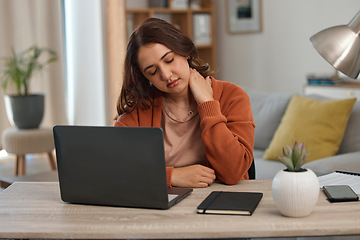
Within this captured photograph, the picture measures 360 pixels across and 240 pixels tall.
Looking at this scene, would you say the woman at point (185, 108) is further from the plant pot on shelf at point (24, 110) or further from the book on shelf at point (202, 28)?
the book on shelf at point (202, 28)

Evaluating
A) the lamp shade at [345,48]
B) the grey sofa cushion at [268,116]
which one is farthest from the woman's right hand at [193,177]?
the grey sofa cushion at [268,116]

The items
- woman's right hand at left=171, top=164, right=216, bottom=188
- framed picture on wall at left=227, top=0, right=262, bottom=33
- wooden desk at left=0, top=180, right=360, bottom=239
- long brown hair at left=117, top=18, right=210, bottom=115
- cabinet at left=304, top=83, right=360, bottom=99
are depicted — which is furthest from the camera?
framed picture on wall at left=227, top=0, right=262, bottom=33

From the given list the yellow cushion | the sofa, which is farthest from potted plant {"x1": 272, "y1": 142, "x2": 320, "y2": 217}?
the yellow cushion

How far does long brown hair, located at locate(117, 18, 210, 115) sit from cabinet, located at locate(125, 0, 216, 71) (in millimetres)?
3545

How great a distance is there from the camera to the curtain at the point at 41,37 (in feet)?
17.9

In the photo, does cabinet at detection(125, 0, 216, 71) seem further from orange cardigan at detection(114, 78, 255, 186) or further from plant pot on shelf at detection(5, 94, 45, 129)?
orange cardigan at detection(114, 78, 255, 186)

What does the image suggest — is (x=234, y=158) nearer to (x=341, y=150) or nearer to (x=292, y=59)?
(x=341, y=150)

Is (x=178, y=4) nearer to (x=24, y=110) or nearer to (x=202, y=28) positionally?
(x=202, y=28)

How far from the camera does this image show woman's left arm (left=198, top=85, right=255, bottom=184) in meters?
1.69

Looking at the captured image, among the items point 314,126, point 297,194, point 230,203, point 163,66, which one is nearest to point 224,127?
point 163,66

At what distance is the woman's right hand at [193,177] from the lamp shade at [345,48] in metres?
0.51

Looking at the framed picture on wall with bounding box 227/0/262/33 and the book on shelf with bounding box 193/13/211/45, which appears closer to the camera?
the framed picture on wall with bounding box 227/0/262/33

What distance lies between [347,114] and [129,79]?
→ 1.49 metres

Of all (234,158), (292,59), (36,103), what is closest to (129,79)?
(234,158)
